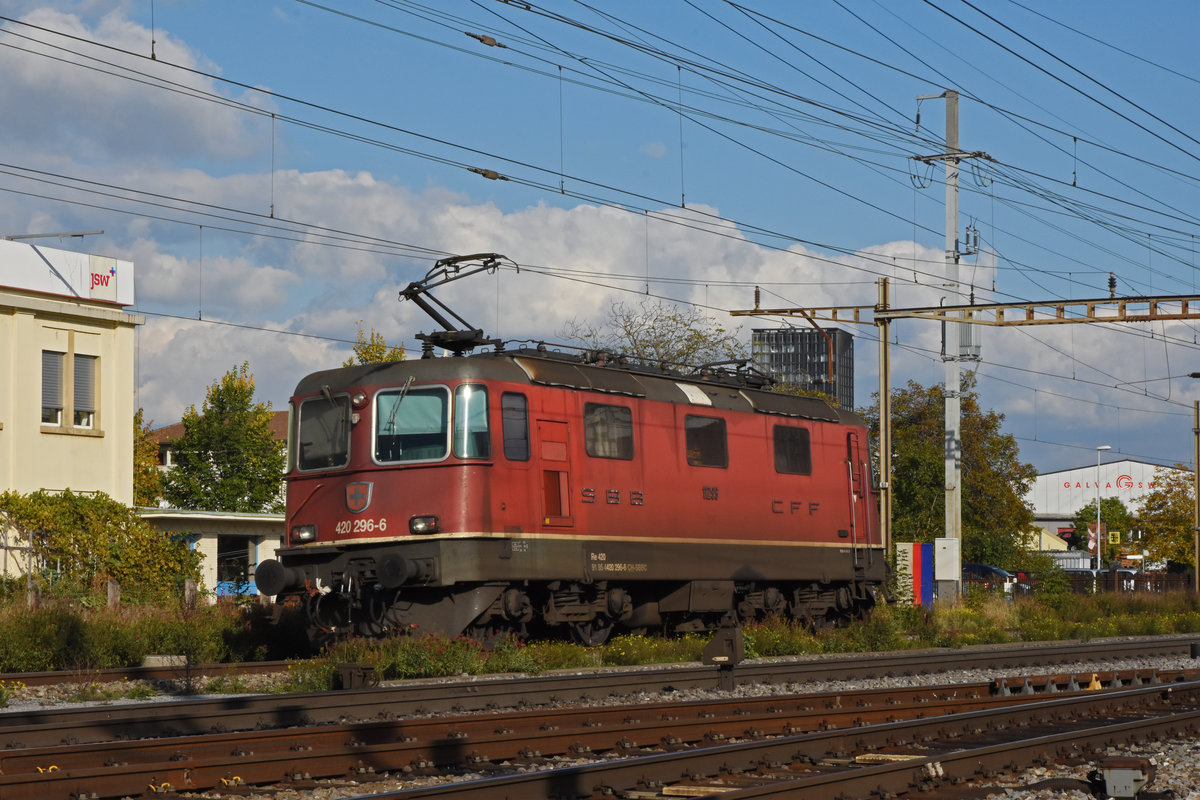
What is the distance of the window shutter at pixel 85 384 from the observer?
31.2 metres

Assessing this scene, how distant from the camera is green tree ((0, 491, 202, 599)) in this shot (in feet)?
88.1

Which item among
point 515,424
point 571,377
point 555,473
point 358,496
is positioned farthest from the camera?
point 571,377

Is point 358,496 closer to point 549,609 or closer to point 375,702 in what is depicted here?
point 549,609

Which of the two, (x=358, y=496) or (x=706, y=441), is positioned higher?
(x=706, y=441)

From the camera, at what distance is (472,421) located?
17188mm

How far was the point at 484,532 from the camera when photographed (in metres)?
17.0

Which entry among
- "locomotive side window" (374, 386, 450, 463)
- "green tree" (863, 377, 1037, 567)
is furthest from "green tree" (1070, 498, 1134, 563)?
"locomotive side window" (374, 386, 450, 463)

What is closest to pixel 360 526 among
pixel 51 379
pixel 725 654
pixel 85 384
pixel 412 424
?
pixel 412 424

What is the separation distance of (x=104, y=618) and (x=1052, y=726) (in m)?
12.1

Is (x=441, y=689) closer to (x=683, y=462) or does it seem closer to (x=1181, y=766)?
(x=1181, y=766)

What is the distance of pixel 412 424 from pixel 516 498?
156 cm

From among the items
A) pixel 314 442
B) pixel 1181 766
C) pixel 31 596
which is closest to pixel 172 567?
pixel 31 596

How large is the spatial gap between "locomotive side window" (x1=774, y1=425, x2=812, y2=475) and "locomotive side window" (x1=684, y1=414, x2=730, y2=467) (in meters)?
1.53

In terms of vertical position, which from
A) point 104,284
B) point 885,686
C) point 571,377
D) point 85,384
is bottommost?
point 885,686
